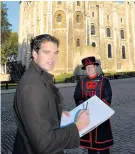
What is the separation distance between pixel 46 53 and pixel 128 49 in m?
54.8

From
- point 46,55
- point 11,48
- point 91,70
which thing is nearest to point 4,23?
point 91,70

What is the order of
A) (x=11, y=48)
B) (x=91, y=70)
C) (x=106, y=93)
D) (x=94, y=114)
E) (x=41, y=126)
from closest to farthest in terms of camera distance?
1. (x=41, y=126)
2. (x=94, y=114)
3. (x=106, y=93)
4. (x=91, y=70)
5. (x=11, y=48)

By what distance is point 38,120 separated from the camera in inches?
61.5

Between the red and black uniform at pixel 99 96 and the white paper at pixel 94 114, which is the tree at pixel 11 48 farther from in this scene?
the white paper at pixel 94 114

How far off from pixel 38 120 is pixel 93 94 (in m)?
2.71

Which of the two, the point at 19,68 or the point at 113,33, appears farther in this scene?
the point at 113,33

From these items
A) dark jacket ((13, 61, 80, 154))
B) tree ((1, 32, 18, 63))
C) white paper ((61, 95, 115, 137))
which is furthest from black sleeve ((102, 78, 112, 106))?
tree ((1, 32, 18, 63))

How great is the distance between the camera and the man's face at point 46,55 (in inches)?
74.3

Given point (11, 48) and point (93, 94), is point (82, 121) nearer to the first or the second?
point (93, 94)

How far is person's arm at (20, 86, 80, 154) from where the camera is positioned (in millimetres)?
1549

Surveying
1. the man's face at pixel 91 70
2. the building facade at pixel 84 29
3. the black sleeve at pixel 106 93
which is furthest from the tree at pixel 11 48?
the black sleeve at pixel 106 93

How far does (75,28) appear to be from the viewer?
149 feet

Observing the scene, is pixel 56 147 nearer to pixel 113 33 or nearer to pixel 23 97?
pixel 23 97

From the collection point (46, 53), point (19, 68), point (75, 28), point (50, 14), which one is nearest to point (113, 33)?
point (75, 28)
